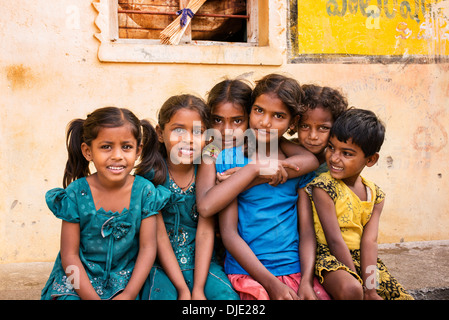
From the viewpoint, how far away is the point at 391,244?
4.06 metres

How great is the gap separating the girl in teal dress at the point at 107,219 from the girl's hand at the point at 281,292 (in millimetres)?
591

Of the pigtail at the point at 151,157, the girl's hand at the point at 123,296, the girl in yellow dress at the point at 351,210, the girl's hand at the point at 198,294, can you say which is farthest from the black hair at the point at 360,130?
the girl's hand at the point at 123,296

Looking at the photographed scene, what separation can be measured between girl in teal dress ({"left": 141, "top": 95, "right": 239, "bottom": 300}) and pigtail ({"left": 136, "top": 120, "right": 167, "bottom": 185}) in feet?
0.04

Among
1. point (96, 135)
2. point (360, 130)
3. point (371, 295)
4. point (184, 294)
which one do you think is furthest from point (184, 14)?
point (371, 295)

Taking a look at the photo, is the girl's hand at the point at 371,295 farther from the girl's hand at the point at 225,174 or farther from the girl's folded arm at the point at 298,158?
the girl's hand at the point at 225,174

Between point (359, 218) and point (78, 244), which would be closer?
point (78, 244)

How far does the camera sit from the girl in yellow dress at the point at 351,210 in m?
1.98

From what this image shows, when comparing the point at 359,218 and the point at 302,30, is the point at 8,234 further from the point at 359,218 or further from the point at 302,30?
the point at 302,30

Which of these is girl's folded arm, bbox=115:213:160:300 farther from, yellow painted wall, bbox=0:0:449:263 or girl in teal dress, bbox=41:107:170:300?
yellow painted wall, bbox=0:0:449:263

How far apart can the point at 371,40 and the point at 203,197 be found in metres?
2.76

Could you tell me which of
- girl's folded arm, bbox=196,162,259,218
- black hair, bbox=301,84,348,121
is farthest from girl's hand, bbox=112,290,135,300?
black hair, bbox=301,84,348,121

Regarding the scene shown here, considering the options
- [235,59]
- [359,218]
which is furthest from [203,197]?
[235,59]

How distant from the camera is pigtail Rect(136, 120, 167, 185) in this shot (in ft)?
7.00

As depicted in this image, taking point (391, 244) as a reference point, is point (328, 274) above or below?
above
